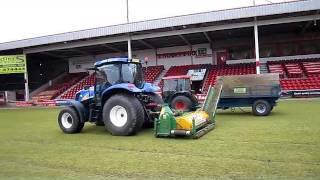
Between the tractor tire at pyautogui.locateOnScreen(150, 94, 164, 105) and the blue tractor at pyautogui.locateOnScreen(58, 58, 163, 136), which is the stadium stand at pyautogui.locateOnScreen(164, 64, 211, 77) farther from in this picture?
the blue tractor at pyautogui.locateOnScreen(58, 58, 163, 136)

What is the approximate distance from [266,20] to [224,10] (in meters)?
2.88

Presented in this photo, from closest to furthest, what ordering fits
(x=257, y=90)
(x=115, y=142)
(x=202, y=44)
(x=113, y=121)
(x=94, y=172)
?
1. (x=94, y=172)
2. (x=115, y=142)
3. (x=113, y=121)
4. (x=257, y=90)
5. (x=202, y=44)

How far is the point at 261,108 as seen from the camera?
15234mm

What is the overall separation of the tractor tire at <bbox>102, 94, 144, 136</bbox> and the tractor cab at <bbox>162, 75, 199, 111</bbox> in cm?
543

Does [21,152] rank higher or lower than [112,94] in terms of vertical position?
lower

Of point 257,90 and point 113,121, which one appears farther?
point 257,90

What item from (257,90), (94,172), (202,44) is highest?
(202,44)

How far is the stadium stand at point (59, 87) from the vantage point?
35.2 meters

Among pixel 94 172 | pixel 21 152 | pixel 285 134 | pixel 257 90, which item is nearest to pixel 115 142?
pixel 21 152

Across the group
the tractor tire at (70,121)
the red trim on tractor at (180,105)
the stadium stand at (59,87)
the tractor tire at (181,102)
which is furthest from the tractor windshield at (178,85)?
the stadium stand at (59,87)

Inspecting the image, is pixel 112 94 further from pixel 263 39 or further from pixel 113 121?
pixel 263 39

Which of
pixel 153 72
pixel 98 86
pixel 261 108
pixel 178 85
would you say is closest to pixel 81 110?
pixel 98 86

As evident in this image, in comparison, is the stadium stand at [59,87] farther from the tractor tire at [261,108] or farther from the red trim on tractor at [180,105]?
the tractor tire at [261,108]

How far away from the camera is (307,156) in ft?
23.0
